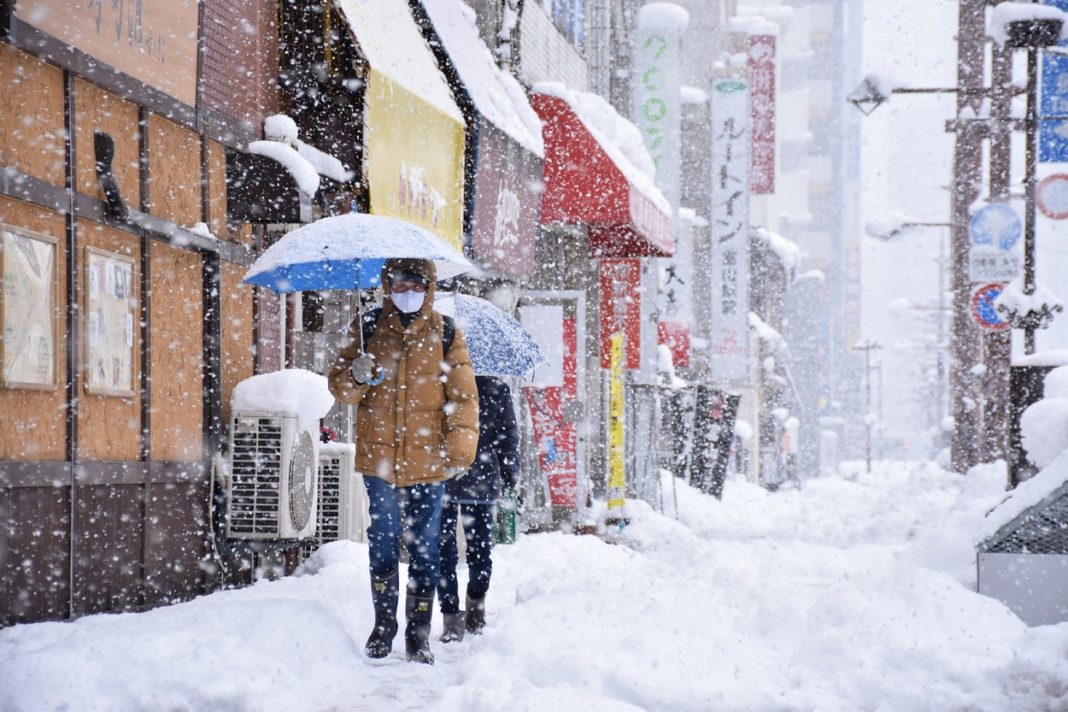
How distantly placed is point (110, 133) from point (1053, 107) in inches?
478

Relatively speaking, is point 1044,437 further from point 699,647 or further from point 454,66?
point 454,66

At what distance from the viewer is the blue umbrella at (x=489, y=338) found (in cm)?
819

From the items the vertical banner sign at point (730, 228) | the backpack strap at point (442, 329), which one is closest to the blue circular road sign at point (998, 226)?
the backpack strap at point (442, 329)

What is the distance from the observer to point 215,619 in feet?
22.2

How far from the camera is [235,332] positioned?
31.3 ft

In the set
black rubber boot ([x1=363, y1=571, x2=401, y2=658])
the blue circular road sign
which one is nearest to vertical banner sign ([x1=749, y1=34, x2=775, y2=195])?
the blue circular road sign

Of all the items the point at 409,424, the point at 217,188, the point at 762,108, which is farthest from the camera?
the point at 762,108

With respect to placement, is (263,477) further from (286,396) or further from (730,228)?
(730,228)

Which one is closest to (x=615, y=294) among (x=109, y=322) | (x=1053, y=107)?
(x=1053, y=107)

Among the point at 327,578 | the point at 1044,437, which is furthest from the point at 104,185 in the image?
the point at 1044,437

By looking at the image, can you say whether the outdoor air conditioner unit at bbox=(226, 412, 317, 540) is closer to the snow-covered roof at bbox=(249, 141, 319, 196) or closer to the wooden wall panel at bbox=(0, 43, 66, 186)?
the snow-covered roof at bbox=(249, 141, 319, 196)

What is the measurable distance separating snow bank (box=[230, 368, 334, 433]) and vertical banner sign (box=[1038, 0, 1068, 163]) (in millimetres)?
10397

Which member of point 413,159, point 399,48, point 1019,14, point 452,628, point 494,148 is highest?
point 1019,14

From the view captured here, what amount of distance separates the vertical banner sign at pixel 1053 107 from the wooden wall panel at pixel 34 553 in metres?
12.8
